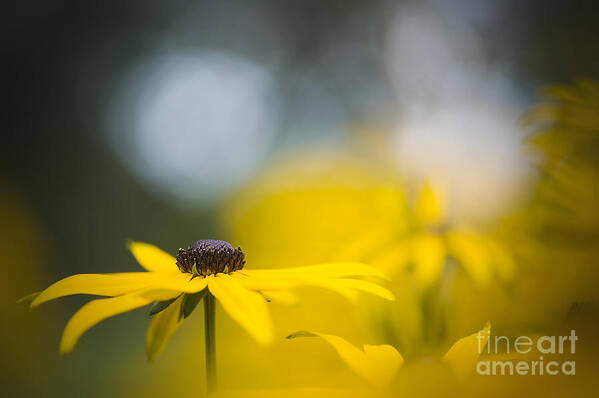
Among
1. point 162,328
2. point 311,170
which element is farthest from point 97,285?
point 311,170

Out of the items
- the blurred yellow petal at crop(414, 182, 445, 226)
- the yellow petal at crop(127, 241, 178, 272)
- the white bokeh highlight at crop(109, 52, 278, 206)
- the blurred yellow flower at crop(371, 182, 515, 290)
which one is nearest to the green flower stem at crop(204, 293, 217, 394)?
the yellow petal at crop(127, 241, 178, 272)

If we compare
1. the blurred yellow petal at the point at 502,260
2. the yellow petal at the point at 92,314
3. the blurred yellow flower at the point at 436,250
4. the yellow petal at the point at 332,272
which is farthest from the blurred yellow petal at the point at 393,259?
the yellow petal at the point at 92,314

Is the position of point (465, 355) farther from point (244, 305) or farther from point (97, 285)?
point (97, 285)

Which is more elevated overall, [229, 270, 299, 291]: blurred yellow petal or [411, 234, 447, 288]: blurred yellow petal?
[411, 234, 447, 288]: blurred yellow petal

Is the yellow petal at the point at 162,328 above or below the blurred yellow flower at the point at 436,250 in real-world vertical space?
below

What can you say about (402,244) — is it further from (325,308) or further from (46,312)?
(46,312)

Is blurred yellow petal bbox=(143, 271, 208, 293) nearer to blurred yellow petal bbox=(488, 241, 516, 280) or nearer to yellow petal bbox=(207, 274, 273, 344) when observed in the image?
yellow petal bbox=(207, 274, 273, 344)

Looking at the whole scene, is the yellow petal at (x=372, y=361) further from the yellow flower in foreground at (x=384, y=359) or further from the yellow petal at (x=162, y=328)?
the yellow petal at (x=162, y=328)
